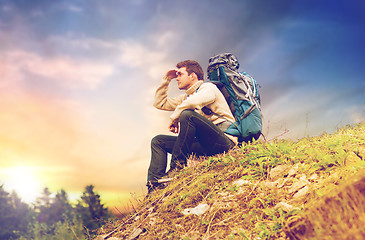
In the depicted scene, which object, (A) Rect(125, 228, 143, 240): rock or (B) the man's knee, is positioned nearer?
(A) Rect(125, 228, 143, 240): rock

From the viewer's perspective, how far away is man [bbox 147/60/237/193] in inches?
194

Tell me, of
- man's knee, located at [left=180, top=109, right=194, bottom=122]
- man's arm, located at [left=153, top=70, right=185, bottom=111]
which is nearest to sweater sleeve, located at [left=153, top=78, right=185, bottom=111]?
man's arm, located at [left=153, top=70, right=185, bottom=111]

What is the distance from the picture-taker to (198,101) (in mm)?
4938

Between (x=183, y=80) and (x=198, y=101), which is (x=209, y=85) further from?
(x=183, y=80)

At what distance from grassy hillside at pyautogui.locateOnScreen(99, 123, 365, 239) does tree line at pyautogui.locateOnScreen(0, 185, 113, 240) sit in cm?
1089

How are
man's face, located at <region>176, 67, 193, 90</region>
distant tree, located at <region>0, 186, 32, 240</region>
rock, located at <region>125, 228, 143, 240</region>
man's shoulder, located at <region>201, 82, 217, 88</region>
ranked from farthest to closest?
1. distant tree, located at <region>0, 186, 32, 240</region>
2. man's face, located at <region>176, 67, 193, 90</region>
3. man's shoulder, located at <region>201, 82, 217, 88</region>
4. rock, located at <region>125, 228, 143, 240</region>

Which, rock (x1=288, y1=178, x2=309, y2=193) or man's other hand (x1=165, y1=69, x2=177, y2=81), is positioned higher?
man's other hand (x1=165, y1=69, x2=177, y2=81)

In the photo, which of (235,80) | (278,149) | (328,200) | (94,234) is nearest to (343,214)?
(328,200)

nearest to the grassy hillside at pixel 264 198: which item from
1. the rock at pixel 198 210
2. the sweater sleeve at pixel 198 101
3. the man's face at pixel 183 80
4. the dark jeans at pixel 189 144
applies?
the rock at pixel 198 210

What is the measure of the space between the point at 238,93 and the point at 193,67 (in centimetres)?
109

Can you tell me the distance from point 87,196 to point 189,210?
83.0ft

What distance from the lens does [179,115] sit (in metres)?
5.09

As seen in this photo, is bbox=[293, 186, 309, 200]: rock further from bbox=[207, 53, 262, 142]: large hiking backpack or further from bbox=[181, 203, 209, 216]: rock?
bbox=[207, 53, 262, 142]: large hiking backpack

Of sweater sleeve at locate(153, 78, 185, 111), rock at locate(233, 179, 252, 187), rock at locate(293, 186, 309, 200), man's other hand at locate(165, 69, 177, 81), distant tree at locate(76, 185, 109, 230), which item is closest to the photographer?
rock at locate(293, 186, 309, 200)
